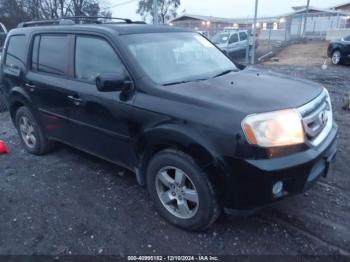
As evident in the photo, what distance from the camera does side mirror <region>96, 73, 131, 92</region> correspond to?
295cm

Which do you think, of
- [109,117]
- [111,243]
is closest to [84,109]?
[109,117]

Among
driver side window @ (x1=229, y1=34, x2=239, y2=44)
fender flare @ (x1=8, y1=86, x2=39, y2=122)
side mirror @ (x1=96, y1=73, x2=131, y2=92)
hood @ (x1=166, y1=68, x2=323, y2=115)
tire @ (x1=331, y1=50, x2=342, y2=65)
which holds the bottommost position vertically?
tire @ (x1=331, y1=50, x2=342, y2=65)

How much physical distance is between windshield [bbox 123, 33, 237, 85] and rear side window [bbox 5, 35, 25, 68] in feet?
6.71

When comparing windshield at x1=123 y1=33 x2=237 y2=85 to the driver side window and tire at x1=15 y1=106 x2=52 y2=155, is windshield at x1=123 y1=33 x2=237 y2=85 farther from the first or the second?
the driver side window

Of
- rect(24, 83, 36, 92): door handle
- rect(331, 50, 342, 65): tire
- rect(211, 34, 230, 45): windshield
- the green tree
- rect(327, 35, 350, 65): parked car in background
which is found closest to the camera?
rect(24, 83, 36, 92): door handle

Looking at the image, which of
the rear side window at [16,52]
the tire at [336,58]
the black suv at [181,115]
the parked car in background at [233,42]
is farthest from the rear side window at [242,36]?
the rear side window at [16,52]

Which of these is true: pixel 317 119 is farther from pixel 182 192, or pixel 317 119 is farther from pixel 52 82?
pixel 52 82

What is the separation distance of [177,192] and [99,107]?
1.22m

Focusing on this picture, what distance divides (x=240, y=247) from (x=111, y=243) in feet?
3.78

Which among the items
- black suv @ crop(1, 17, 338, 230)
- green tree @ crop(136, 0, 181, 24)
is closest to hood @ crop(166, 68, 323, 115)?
black suv @ crop(1, 17, 338, 230)

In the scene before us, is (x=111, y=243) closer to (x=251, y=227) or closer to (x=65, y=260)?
(x=65, y=260)

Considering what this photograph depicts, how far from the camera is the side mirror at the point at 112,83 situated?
9.66ft

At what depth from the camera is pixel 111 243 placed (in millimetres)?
2941

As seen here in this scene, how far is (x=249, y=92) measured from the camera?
285 cm
